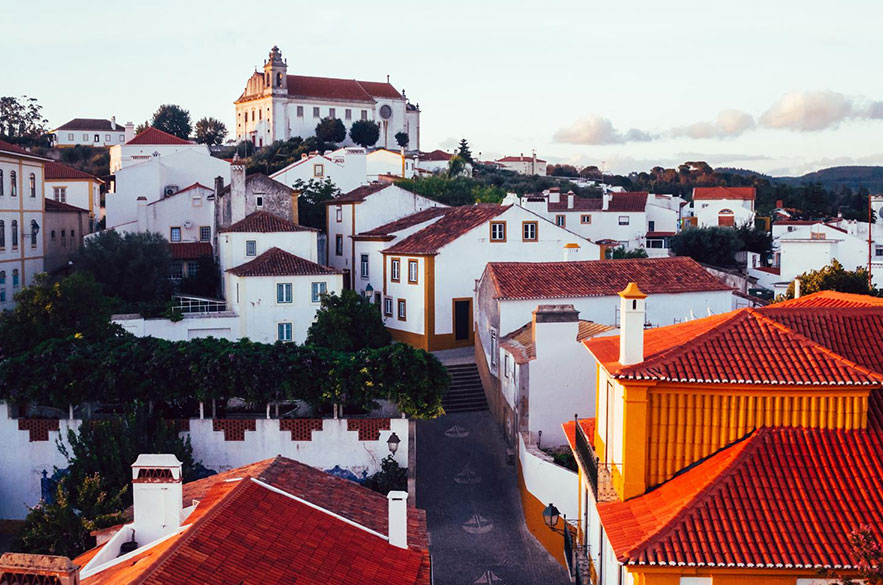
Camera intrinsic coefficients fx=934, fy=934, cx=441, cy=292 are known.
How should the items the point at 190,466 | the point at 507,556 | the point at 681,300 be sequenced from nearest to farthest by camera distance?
the point at 507,556 → the point at 190,466 → the point at 681,300

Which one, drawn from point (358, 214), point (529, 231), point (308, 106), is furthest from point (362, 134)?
point (529, 231)

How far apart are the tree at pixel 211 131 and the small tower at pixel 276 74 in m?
10.5

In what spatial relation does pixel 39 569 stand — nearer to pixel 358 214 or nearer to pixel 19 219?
pixel 358 214

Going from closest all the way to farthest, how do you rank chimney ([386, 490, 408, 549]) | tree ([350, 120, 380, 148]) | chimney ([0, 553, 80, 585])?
chimney ([0, 553, 80, 585]) < chimney ([386, 490, 408, 549]) < tree ([350, 120, 380, 148])

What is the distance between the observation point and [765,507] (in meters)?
11.1

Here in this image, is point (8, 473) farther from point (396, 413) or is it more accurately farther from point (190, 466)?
point (396, 413)

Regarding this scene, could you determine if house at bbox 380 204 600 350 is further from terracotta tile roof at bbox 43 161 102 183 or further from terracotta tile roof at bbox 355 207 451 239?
terracotta tile roof at bbox 43 161 102 183

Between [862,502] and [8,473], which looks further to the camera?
[8,473]

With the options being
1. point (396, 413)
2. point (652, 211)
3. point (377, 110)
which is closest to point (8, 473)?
point (396, 413)

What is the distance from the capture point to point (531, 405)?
21594 mm

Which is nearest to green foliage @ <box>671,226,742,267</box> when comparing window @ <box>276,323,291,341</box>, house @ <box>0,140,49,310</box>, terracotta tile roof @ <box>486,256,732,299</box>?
terracotta tile roof @ <box>486,256,732,299</box>

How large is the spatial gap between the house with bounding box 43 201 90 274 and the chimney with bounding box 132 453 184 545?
2811 centimetres

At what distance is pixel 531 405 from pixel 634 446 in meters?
9.20

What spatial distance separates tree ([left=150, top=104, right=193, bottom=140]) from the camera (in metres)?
87.5
